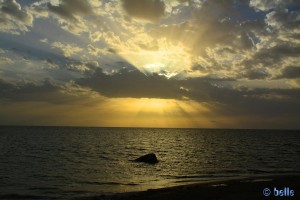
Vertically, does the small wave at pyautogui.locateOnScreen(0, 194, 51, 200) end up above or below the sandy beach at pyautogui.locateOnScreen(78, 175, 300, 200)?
below

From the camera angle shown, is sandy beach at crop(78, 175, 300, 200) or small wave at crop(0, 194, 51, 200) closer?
sandy beach at crop(78, 175, 300, 200)

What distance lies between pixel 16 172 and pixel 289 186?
32215mm

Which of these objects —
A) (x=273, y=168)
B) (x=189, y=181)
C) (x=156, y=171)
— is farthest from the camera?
(x=273, y=168)

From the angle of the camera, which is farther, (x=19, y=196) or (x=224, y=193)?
(x=19, y=196)

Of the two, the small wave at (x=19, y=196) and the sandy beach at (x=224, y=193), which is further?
the small wave at (x=19, y=196)

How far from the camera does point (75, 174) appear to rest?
4053 centimetres

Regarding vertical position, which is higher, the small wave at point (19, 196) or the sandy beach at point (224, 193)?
the sandy beach at point (224, 193)

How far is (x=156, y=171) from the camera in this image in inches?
1759

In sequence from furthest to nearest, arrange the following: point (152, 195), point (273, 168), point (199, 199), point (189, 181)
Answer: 1. point (273, 168)
2. point (189, 181)
3. point (152, 195)
4. point (199, 199)

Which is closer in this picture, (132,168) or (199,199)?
(199,199)

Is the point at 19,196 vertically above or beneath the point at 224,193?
beneath

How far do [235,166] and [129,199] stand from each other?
1162 inches

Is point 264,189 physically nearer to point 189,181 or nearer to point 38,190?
point 189,181

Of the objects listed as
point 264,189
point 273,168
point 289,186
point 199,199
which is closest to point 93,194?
point 199,199
